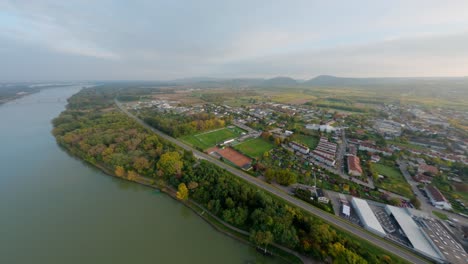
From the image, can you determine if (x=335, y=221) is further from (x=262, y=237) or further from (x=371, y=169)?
(x=371, y=169)

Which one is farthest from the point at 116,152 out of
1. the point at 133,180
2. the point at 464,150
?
the point at 464,150

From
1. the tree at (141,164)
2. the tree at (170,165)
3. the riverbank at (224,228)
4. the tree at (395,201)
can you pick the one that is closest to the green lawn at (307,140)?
the tree at (395,201)

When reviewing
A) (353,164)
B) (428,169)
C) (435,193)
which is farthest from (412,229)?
(428,169)

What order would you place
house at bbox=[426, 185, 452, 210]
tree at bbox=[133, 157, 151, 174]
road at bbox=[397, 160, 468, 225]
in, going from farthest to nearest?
1. tree at bbox=[133, 157, 151, 174]
2. house at bbox=[426, 185, 452, 210]
3. road at bbox=[397, 160, 468, 225]

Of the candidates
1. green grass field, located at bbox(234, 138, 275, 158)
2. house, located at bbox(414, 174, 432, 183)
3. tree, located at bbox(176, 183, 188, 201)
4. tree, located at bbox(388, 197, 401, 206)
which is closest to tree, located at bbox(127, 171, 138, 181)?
tree, located at bbox(176, 183, 188, 201)

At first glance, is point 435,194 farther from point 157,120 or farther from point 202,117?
point 157,120

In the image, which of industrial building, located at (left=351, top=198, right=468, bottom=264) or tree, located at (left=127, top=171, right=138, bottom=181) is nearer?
industrial building, located at (left=351, top=198, right=468, bottom=264)

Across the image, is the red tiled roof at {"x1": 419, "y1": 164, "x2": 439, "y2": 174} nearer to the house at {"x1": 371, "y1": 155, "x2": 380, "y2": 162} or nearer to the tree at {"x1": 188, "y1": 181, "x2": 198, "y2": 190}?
the house at {"x1": 371, "y1": 155, "x2": 380, "y2": 162}
